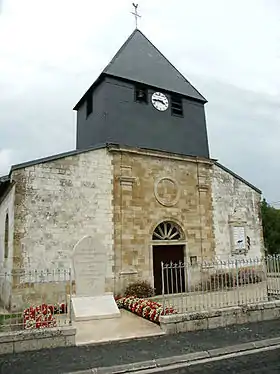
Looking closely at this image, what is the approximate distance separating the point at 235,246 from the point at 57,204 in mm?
8148

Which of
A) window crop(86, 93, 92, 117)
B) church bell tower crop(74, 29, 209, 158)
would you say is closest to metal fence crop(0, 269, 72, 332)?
church bell tower crop(74, 29, 209, 158)

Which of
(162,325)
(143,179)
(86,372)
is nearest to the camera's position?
(86,372)

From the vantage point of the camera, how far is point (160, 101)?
1582cm

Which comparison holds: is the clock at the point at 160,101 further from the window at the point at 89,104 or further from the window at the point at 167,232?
the window at the point at 167,232

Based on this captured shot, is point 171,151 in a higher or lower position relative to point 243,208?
higher

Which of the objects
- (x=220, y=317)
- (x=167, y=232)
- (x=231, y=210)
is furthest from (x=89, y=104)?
(x=220, y=317)

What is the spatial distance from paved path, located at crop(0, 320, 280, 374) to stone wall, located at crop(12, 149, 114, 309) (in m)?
4.98

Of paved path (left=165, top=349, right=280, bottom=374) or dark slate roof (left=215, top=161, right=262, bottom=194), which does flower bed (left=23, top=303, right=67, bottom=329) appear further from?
dark slate roof (left=215, top=161, right=262, bottom=194)

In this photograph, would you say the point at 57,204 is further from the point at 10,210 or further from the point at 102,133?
the point at 102,133

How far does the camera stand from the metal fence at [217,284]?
971 centimetres

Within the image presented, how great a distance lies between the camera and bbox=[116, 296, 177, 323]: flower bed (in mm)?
8516

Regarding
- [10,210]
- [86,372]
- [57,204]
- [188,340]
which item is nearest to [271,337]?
[188,340]

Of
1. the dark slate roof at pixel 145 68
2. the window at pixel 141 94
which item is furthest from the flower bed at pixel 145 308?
the dark slate roof at pixel 145 68

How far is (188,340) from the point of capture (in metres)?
7.04
